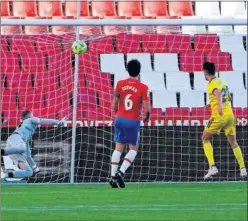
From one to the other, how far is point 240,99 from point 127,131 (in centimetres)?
387

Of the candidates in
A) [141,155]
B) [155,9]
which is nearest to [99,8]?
[155,9]

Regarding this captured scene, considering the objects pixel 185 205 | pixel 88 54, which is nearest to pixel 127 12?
pixel 88 54

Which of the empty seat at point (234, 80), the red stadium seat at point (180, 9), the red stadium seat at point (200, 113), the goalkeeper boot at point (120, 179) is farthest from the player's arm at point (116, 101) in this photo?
the red stadium seat at point (180, 9)

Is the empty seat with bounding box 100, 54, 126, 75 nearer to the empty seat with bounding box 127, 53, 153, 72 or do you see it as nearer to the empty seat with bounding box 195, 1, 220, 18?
the empty seat with bounding box 127, 53, 153, 72

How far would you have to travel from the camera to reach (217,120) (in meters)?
11.0

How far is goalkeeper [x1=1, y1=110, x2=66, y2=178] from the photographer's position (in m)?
11.0

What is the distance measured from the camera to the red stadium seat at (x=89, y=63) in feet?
41.9

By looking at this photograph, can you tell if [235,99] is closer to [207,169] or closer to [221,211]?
[207,169]

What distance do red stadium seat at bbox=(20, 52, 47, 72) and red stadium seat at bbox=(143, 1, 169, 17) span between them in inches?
139

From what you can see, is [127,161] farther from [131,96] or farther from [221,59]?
[221,59]

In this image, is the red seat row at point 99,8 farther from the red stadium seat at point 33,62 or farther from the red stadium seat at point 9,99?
the red stadium seat at point 9,99

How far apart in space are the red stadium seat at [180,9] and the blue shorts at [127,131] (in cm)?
616

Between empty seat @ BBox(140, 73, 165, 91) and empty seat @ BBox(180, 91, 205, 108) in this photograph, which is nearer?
empty seat @ BBox(180, 91, 205, 108)

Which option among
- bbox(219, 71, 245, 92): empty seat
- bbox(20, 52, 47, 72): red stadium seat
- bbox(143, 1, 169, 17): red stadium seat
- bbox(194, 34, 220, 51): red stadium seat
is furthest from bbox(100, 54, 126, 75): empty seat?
bbox(143, 1, 169, 17): red stadium seat
